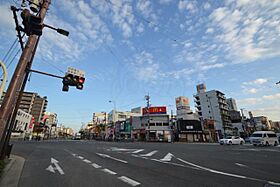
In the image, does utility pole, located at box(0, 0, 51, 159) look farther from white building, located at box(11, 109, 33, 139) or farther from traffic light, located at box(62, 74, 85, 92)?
white building, located at box(11, 109, 33, 139)

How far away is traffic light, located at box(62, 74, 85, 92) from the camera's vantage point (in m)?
7.73

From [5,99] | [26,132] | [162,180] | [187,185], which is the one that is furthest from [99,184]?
[26,132]

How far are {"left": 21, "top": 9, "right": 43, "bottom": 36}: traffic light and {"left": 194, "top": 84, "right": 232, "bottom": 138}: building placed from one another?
6964 centimetres

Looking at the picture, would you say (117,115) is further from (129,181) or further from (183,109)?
(129,181)

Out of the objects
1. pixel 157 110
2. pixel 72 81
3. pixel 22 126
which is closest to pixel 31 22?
pixel 72 81

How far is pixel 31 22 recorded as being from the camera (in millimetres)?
4824

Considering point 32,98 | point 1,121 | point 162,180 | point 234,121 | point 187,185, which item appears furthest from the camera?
point 32,98

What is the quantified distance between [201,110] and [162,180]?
76848 millimetres

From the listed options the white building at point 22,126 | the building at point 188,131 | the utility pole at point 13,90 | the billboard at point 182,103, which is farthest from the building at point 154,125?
the utility pole at point 13,90

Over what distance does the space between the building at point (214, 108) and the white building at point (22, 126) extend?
71111 millimetres

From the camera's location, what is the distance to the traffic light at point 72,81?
773 cm

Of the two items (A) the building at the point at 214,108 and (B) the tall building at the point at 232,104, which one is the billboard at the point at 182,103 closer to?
(A) the building at the point at 214,108

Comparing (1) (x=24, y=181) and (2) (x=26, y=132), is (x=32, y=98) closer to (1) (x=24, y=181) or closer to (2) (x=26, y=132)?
(2) (x=26, y=132)

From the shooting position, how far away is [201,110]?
7638 centimetres
